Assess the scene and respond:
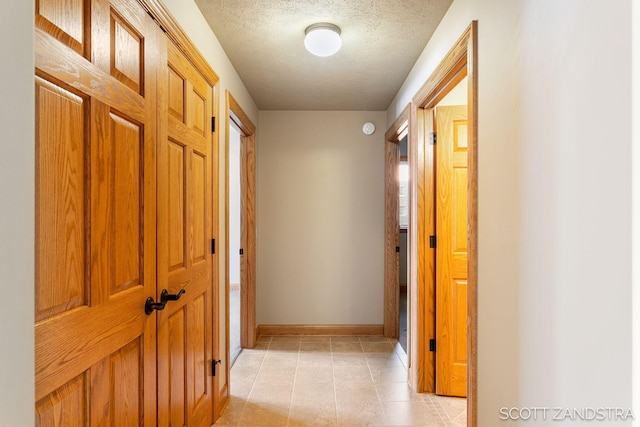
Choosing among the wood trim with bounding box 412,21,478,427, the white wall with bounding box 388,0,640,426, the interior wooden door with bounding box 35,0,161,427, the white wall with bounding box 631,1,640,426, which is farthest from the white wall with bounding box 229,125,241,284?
the white wall with bounding box 631,1,640,426

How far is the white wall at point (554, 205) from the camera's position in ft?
2.70

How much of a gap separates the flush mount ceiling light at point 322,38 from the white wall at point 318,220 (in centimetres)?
176

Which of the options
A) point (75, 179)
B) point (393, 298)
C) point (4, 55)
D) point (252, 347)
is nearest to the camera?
point (4, 55)

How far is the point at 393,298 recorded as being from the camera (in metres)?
3.89

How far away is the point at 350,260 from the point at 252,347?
4.50ft

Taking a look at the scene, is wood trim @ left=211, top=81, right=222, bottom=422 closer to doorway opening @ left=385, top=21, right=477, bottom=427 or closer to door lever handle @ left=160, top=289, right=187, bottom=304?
door lever handle @ left=160, top=289, right=187, bottom=304

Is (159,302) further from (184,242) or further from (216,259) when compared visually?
(216,259)

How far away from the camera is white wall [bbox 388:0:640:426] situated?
824mm

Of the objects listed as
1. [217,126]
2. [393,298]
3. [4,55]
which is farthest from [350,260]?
[4,55]

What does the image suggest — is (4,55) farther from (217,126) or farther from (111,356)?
(217,126)

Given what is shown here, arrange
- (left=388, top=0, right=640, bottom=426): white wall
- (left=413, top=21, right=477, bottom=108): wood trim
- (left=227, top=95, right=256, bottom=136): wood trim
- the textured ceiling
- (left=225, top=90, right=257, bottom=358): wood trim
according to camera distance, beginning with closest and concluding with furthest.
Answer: (left=388, top=0, right=640, bottom=426): white wall < (left=413, top=21, right=477, bottom=108): wood trim < the textured ceiling < (left=227, top=95, right=256, bottom=136): wood trim < (left=225, top=90, right=257, bottom=358): wood trim

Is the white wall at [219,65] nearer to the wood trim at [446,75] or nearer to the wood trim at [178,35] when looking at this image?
the wood trim at [178,35]

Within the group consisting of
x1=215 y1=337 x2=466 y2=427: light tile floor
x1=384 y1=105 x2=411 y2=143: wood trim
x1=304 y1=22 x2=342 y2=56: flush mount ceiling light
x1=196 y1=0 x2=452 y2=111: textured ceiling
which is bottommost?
x1=215 y1=337 x2=466 y2=427: light tile floor

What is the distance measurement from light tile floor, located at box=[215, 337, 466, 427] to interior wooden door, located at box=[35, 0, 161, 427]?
1.16 meters
